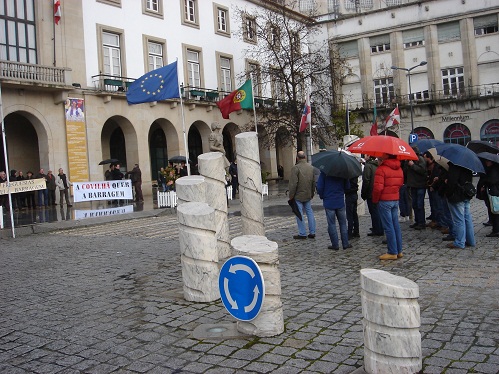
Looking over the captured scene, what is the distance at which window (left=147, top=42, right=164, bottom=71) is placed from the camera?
1321 inches

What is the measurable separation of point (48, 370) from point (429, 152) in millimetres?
8548

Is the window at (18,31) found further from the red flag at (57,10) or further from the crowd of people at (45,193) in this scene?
the crowd of people at (45,193)

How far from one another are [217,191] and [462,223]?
164 inches

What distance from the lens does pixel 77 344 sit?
16.2ft

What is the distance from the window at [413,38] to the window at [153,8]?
25.1 m

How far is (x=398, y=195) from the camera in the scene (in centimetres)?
813

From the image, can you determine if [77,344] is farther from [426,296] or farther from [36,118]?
[36,118]

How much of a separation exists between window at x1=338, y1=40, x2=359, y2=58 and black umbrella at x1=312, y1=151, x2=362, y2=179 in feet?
146

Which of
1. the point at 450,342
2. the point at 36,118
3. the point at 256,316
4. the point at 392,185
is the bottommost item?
the point at 450,342

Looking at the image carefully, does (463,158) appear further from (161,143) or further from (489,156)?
(161,143)

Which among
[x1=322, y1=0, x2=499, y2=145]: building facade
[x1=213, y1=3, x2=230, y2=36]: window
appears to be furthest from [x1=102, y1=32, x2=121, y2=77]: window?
[x1=322, y1=0, x2=499, y2=145]: building facade

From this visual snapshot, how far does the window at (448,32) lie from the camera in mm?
46594

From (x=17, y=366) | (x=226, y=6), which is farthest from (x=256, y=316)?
(x=226, y=6)

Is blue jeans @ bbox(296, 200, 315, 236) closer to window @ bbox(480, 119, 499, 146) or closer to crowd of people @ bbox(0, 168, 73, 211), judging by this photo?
crowd of people @ bbox(0, 168, 73, 211)
